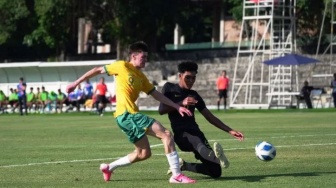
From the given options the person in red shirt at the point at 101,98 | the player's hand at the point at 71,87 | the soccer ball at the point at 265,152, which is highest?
the player's hand at the point at 71,87

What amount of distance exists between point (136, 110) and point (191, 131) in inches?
43.7

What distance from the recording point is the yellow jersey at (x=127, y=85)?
1457 centimetres

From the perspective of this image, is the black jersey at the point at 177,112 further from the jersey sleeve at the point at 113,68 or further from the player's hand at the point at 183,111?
the jersey sleeve at the point at 113,68

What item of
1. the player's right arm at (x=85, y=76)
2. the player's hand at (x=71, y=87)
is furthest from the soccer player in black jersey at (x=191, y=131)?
the player's hand at (x=71, y=87)

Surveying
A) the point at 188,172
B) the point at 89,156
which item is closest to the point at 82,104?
the point at 89,156

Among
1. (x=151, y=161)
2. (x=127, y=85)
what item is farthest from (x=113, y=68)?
(x=151, y=161)

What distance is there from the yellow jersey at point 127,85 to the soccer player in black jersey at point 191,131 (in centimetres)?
57

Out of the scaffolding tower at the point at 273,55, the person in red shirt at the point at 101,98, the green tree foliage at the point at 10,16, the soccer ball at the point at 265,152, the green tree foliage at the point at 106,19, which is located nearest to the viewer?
the soccer ball at the point at 265,152

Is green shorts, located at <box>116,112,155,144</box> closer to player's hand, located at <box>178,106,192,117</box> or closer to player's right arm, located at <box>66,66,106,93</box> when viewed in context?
player's hand, located at <box>178,106,192,117</box>

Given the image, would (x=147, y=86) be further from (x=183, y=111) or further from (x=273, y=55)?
(x=273, y=55)

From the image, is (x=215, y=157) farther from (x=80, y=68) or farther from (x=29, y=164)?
(x=80, y=68)

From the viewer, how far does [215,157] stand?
590 inches

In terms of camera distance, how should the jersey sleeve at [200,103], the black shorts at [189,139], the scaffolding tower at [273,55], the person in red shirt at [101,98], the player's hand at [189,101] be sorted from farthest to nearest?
the scaffolding tower at [273,55] < the person in red shirt at [101,98] < the jersey sleeve at [200,103] < the black shorts at [189,139] < the player's hand at [189,101]

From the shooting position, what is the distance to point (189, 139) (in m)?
15.2
